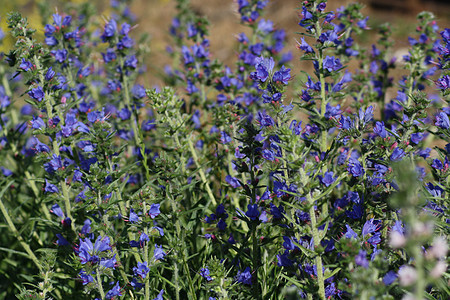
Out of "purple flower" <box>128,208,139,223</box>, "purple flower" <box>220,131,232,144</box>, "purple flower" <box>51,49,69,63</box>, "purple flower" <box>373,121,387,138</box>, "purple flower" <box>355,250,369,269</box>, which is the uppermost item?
"purple flower" <box>51,49,69,63</box>

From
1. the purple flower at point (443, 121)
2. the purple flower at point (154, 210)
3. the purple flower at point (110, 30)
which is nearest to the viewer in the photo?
the purple flower at point (154, 210)

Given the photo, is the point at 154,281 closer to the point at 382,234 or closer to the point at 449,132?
the point at 382,234

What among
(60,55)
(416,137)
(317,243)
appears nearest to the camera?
(317,243)

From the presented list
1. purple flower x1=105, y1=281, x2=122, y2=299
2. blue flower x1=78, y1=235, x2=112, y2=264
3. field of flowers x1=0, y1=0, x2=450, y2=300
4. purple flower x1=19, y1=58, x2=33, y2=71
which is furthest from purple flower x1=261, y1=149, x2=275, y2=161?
purple flower x1=19, y1=58, x2=33, y2=71

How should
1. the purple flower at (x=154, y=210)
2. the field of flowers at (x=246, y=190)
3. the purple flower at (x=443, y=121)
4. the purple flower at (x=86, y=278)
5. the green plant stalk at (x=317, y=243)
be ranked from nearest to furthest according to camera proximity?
1. the green plant stalk at (x=317, y=243)
2. the field of flowers at (x=246, y=190)
3. the purple flower at (x=86, y=278)
4. the purple flower at (x=154, y=210)
5. the purple flower at (x=443, y=121)

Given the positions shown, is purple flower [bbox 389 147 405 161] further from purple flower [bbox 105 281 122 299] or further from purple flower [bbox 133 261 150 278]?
purple flower [bbox 105 281 122 299]

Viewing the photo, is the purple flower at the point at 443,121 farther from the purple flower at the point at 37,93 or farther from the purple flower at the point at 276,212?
the purple flower at the point at 37,93

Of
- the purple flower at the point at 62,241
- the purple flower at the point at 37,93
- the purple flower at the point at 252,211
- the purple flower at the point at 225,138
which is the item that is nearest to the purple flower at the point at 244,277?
the purple flower at the point at 252,211

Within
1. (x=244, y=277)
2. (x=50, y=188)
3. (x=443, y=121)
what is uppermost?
(x=50, y=188)

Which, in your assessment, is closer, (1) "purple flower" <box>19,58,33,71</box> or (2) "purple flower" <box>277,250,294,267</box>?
(2) "purple flower" <box>277,250,294,267</box>

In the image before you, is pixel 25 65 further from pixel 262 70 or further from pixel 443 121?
pixel 443 121

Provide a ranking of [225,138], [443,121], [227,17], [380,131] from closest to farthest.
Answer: [380,131]
[443,121]
[225,138]
[227,17]

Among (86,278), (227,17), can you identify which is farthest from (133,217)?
(227,17)

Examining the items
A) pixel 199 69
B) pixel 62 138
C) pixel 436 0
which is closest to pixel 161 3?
pixel 436 0
